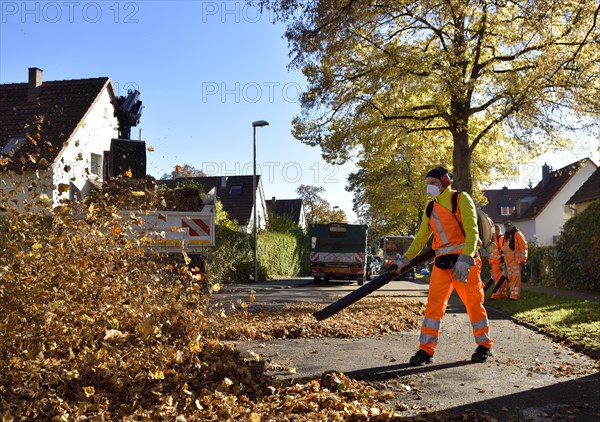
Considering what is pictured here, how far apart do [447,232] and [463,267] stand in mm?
551

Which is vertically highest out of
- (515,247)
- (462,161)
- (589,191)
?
(589,191)

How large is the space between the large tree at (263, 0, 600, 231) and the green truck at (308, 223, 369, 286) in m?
7.16

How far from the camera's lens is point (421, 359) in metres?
6.67

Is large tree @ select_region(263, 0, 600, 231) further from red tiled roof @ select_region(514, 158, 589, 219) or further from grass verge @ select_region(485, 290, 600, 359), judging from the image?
red tiled roof @ select_region(514, 158, 589, 219)

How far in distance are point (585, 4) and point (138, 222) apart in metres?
10.3

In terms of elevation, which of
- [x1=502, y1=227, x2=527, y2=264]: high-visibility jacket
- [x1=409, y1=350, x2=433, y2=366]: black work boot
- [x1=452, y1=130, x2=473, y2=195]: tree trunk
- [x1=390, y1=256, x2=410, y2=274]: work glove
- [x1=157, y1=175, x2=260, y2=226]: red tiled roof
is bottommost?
[x1=409, y1=350, x2=433, y2=366]: black work boot

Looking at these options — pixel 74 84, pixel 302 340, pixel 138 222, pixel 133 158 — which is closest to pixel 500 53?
pixel 133 158

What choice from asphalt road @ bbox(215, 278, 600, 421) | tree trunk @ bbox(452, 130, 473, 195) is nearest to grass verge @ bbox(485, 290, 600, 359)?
asphalt road @ bbox(215, 278, 600, 421)

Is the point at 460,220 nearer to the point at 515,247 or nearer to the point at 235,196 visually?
the point at 515,247

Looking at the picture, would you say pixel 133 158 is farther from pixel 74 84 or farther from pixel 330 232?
pixel 74 84

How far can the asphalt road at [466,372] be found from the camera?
16.7 ft

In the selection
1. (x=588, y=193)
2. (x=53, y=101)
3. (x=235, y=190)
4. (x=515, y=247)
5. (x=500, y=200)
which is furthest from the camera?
(x=500, y=200)

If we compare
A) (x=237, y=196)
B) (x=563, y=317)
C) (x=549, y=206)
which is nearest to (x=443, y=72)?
(x=563, y=317)

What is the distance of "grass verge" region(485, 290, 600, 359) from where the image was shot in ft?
26.8
